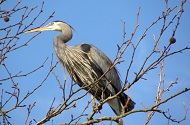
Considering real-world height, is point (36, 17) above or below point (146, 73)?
above

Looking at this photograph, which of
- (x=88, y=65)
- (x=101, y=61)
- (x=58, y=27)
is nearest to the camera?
(x=88, y=65)

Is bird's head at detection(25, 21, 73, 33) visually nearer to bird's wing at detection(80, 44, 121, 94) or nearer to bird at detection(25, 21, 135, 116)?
bird at detection(25, 21, 135, 116)

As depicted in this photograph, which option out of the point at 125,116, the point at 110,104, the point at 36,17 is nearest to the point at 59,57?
the point at 110,104

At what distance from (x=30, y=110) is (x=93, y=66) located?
3.52m

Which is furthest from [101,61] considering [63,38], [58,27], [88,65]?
[58,27]

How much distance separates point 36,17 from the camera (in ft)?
13.5

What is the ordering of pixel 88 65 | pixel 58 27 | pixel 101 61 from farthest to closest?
pixel 58 27 < pixel 101 61 < pixel 88 65

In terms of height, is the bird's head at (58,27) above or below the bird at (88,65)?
above

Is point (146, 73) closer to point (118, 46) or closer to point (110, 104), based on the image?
point (118, 46)

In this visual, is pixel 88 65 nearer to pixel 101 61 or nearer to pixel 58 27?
pixel 101 61

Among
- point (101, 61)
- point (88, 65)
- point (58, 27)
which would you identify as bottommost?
point (88, 65)

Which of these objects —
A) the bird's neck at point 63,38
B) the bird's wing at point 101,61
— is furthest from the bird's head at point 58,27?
the bird's wing at point 101,61

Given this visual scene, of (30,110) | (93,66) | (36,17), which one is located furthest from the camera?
(93,66)

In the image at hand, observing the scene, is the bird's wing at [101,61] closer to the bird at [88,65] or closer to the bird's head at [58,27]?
the bird at [88,65]
